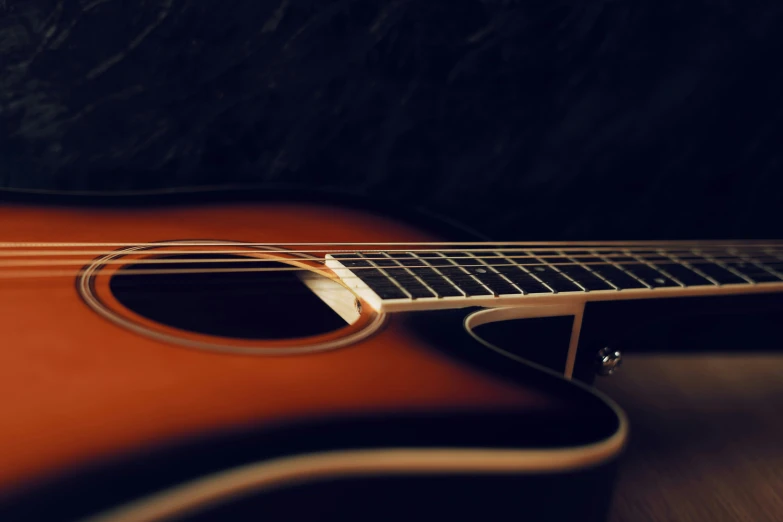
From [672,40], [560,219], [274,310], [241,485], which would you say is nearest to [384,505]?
[241,485]

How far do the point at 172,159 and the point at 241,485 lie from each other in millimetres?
484

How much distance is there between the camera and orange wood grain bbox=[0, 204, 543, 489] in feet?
1.07

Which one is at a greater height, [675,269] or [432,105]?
[432,105]

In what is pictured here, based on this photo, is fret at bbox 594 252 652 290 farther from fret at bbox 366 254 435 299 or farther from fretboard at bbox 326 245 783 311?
fret at bbox 366 254 435 299

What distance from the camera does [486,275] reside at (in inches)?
21.8

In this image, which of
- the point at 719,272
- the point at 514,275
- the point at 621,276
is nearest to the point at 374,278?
the point at 514,275

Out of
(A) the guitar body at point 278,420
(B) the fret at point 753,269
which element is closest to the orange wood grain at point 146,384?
(A) the guitar body at point 278,420

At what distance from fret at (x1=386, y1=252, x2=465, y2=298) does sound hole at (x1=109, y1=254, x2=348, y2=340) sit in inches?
3.4

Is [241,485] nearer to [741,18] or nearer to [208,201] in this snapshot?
[208,201]

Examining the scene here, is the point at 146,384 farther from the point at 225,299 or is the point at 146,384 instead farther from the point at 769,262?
the point at 769,262

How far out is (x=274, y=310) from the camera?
0.59m

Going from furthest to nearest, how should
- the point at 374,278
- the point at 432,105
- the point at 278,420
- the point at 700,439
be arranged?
the point at 432,105 → the point at 700,439 → the point at 374,278 → the point at 278,420

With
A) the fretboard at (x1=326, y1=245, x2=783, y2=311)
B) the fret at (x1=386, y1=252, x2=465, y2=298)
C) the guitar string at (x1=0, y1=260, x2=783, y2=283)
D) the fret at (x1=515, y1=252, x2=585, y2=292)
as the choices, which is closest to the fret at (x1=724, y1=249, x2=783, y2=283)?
the fretboard at (x1=326, y1=245, x2=783, y2=311)

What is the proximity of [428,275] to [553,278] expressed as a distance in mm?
118
